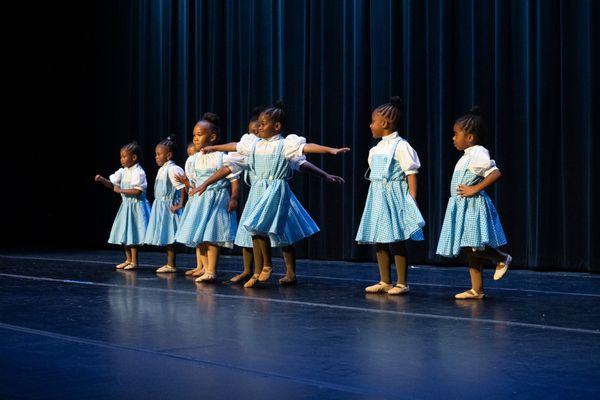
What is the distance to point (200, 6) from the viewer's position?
911cm

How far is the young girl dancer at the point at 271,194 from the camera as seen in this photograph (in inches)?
192

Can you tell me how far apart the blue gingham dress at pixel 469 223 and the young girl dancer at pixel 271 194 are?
2.89ft

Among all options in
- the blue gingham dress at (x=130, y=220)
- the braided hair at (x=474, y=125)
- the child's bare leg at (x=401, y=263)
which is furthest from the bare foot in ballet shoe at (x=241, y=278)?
the braided hair at (x=474, y=125)

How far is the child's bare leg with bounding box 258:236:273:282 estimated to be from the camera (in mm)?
5039

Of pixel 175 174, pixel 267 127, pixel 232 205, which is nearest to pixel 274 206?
pixel 267 127

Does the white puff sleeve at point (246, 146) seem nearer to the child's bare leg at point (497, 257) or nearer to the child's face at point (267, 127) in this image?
the child's face at point (267, 127)

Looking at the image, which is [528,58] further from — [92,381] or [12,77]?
[12,77]

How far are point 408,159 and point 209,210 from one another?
1535 millimetres

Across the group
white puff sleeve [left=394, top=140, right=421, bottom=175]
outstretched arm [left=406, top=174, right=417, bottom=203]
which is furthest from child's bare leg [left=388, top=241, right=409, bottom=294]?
white puff sleeve [left=394, top=140, right=421, bottom=175]

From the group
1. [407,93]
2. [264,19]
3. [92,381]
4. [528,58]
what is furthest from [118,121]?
[92,381]

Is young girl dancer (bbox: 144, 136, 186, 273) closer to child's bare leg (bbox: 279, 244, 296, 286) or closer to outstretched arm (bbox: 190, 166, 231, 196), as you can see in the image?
outstretched arm (bbox: 190, 166, 231, 196)

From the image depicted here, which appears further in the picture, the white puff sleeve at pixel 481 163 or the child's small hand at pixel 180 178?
the child's small hand at pixel 180 178

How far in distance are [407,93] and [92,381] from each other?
17.6 feet

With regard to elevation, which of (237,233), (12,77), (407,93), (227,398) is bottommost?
(227,398)
